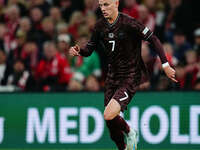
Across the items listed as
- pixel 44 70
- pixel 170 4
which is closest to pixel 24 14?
pixel 44 70

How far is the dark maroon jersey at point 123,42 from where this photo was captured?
867cm

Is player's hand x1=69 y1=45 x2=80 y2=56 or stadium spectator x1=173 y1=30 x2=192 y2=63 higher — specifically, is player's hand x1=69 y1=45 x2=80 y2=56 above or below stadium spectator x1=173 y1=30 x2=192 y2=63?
above

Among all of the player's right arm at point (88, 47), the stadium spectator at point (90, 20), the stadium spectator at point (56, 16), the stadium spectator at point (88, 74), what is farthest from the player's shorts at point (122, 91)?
the stadium spectator at point (56, 16)

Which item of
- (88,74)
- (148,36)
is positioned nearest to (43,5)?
(88,74)

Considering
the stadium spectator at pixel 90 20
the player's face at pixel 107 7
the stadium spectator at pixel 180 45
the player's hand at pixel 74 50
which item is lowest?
the stadium spectator at pixel 180 45

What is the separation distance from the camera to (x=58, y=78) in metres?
12.5

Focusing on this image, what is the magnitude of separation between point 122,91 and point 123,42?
0.67 metres

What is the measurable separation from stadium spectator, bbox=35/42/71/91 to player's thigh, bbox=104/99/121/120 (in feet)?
12.8

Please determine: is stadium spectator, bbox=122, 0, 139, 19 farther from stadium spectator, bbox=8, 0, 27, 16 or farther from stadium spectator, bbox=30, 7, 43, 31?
stadium spectator, bbox=8, 0, 27, 16

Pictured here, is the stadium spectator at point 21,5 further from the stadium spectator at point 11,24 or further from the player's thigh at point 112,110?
the player's thigh at point 112,110

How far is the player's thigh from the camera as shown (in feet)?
27.4

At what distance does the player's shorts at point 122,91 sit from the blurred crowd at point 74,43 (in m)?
2.76

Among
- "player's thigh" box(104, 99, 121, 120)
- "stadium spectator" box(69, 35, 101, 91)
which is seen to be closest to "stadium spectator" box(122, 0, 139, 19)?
"stadium spectator" box(69, 35, 101, 91)

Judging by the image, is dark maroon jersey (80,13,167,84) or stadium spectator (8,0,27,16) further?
stadium spectator (8,0,27,16)
